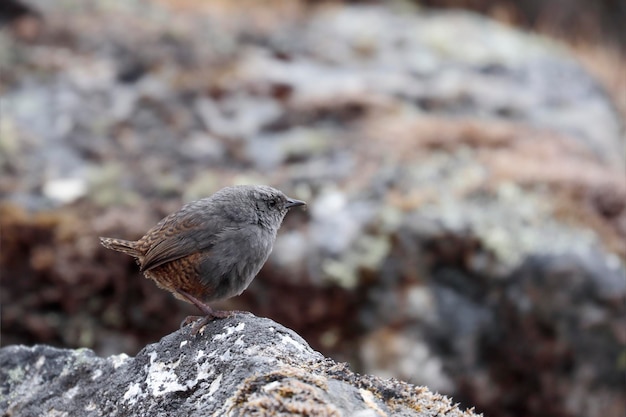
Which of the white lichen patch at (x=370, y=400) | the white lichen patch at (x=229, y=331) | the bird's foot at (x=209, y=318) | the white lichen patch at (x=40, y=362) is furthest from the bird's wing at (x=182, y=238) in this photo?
the white lichen patch at (x=370, y=400)

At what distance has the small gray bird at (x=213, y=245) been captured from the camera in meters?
4.40

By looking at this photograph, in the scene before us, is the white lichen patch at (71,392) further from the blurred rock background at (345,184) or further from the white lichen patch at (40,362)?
the blurred rock background at (345,184)

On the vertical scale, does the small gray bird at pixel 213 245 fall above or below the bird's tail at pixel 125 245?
above

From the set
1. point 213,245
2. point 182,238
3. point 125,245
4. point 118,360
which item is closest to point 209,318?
point 118,360

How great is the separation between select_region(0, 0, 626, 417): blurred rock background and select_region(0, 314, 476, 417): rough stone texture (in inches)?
142

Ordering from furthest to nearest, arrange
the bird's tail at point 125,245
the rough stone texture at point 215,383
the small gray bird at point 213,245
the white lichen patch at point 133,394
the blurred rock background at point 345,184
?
the blurred rock background at point 345,184
the bird's tail at point 125,245
the small gray bird at point 213,245
the white lichen patch at point 133,394
the rough stone texture at point 215,383

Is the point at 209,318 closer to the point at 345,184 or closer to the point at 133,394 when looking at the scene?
the point at 133,394

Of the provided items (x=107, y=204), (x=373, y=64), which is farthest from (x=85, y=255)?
(x=373, y=64)

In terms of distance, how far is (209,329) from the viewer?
3715 millimetres

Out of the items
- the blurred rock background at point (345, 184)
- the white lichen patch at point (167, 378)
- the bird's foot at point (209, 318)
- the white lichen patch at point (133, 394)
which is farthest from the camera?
the blurred rock background at point (345, 184)

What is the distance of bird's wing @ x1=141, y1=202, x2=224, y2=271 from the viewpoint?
4.46m

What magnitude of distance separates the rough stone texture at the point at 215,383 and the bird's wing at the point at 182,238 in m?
0.71

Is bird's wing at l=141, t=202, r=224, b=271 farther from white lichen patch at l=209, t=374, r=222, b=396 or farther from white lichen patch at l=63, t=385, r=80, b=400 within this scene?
white lichen patch at l=209, t=374, r=222, b=396

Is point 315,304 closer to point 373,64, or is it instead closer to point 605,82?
point 373,64
